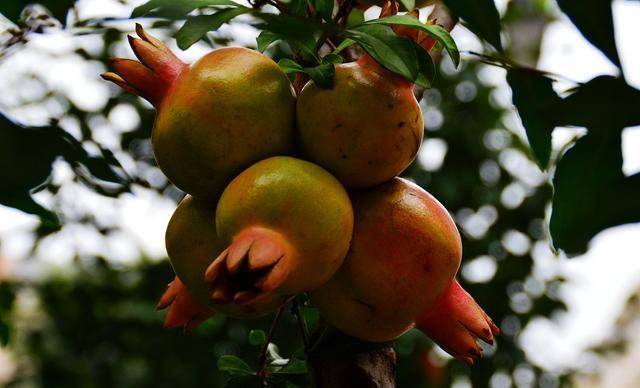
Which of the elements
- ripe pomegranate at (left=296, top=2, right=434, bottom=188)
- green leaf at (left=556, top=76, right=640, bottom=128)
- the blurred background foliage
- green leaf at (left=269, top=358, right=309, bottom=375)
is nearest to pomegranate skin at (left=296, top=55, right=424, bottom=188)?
ripe pomegranate at (left=296, top=2, right=434, bottom=188)

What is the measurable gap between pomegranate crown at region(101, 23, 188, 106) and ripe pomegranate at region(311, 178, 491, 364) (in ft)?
0.94

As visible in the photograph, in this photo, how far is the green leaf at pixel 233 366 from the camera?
120 centimetres

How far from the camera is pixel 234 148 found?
876mm

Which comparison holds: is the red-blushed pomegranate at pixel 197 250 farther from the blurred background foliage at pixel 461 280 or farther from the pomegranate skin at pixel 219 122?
the blurred background foliage at pixel 461 280

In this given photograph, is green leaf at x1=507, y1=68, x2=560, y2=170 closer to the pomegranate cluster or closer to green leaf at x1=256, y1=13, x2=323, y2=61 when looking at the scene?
the pomegranate cluster

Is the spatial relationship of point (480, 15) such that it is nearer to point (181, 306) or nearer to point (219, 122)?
point (219, 122)

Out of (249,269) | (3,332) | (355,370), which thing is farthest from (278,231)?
(3,332)

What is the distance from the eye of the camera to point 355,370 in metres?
0.98

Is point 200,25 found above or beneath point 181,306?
above

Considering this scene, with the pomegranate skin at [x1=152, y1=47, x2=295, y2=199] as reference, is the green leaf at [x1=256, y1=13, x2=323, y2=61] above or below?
→ above

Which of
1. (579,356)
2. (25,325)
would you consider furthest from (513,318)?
(25,325)

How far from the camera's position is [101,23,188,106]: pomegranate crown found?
3.07ft

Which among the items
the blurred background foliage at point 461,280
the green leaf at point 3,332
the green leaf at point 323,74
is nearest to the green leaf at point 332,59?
the green leaf at point 323,74

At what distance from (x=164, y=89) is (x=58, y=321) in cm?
315
